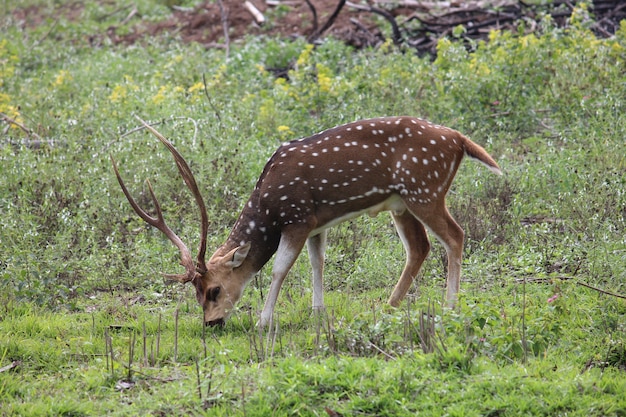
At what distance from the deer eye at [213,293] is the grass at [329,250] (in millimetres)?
289

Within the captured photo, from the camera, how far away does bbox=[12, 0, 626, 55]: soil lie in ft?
51.6

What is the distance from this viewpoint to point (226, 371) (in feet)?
20.7

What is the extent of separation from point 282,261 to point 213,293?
66 cm

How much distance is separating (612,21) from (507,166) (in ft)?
18.7

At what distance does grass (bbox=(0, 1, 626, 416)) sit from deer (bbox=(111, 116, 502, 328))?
0.41 m

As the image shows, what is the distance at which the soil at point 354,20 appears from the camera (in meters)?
15.7

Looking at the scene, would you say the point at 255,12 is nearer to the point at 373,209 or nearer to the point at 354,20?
the point at 354,20

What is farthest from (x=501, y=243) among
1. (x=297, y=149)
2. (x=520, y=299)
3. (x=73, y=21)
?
(x=73, y=21)

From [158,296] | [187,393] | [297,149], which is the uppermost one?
[297,149]

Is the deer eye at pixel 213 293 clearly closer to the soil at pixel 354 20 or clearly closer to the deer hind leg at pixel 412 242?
the deer hind leg at pixel 412 242

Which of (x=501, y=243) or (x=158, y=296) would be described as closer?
(x=158, y=296)

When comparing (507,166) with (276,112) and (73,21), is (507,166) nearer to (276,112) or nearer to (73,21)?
(276,112)

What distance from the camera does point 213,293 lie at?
8000 mm

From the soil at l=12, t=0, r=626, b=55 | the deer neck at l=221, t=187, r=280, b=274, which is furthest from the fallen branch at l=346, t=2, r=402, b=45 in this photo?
the deer neck at l=221, t=187, r=280, b=274
